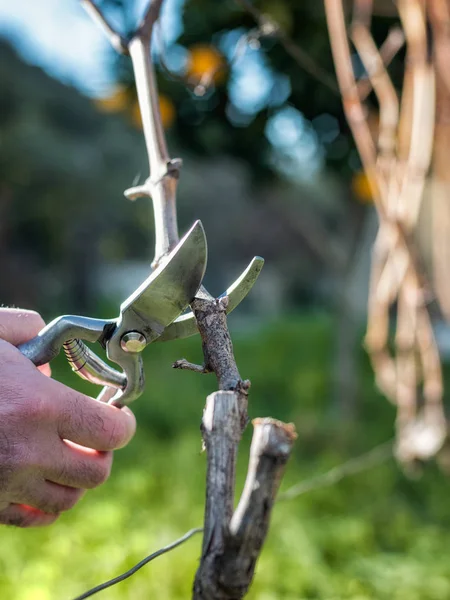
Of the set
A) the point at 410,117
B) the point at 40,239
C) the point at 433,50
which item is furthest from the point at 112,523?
the point at 40,239

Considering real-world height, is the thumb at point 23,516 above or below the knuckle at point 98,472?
below

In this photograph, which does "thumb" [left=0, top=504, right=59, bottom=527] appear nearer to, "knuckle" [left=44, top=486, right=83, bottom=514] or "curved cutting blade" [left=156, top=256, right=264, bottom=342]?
"knuckle" [left=44, top=486, right=83, bottom=514]

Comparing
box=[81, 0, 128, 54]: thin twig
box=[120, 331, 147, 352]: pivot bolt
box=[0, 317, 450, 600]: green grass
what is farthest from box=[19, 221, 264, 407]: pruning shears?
box=[0, 317, 450, 600]: green grass

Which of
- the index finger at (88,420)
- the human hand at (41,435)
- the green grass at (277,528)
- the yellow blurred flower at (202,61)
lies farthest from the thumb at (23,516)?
the yellow blurred flower at (202,61)

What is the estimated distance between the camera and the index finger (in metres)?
0.66

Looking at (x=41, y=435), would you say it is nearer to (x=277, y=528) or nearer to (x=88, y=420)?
(x=88, y=420)

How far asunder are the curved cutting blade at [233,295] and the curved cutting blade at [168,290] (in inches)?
1.4

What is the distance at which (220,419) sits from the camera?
0.50 m

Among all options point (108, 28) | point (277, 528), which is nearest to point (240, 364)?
point (277, 528)

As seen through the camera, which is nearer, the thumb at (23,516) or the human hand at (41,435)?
the human hand at (41,435)

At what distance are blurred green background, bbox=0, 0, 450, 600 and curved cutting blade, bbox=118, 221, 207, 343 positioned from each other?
2.12 feet

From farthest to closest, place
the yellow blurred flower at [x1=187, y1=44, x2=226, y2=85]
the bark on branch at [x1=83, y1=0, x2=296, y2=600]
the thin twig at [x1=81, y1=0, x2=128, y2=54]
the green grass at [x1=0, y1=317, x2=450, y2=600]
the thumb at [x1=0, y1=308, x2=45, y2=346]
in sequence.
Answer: the yellow blurred flower at [x1=187, y1=44, x2=226, y2=85], the green grass at [x1=0, y1=317, x2=450, y2=600], the thin twig at [x1=81, y1=0, x2=128, y2=54], the thumb at [x1=0, y1=308, x2=45, y2=346], the bark on branch at [x1=83, y1=0, x2=296, y2=600]

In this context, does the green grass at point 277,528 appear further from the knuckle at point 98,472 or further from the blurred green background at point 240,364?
the knuckle at point 98,472

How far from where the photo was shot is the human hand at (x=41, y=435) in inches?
24.9
